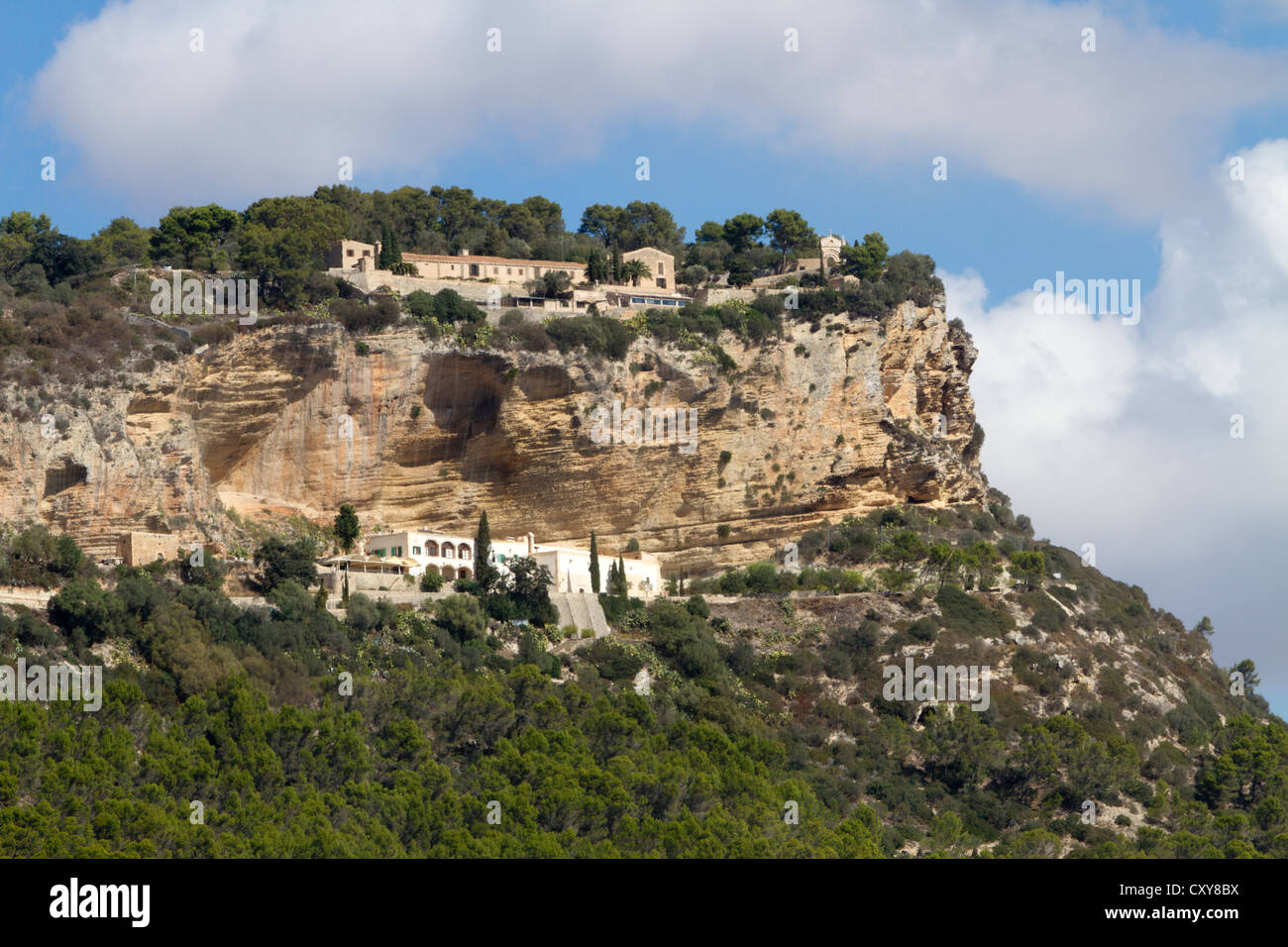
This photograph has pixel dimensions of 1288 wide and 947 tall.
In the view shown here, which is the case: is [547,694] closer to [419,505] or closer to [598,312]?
[419,505]

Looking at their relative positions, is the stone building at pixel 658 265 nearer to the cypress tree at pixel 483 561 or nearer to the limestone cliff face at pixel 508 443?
the limestone cliff face at pixel 508 443

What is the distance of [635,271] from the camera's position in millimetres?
65312

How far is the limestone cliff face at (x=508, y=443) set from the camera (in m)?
50.9

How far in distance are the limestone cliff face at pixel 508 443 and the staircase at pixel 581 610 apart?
5094 mm

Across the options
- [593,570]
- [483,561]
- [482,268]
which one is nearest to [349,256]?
[482,268]

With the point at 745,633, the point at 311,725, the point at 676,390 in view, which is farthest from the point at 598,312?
the point at 311,725

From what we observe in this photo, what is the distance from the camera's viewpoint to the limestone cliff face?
50875 millimetres

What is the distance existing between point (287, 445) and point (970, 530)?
67.2ft

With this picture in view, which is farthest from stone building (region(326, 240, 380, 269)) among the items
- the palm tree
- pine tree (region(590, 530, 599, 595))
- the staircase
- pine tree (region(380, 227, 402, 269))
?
the staircase

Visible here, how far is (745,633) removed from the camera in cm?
5400

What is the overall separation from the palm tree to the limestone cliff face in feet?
19.3

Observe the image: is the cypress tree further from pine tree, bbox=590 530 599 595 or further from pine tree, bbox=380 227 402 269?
pine tree, bbox=380 227 402 269

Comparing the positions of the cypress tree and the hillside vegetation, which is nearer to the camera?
the hillside vegetation
